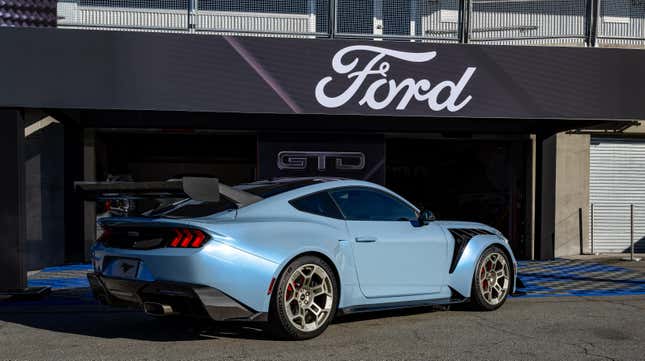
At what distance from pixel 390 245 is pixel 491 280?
150cm

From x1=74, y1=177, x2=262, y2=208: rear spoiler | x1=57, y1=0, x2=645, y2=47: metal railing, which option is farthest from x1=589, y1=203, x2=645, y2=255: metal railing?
x1=74, y1=177, x2=262, y2=208: rear spoiler

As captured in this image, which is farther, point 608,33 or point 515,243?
point 515,243

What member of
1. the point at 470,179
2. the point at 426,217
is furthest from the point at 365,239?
the point at 470,179

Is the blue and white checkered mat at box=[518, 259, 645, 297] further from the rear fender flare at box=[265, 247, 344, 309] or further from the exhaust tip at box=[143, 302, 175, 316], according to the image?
the exhaust tip at box=[143, 302, 175, 316]

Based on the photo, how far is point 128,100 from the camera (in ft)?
31.0

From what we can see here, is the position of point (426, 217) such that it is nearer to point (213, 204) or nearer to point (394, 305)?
point (394, 305)

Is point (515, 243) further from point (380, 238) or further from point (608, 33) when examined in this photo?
point (380, 238)

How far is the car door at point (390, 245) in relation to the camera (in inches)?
247

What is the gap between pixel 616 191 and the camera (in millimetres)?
14164

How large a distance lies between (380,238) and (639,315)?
294 centimetres

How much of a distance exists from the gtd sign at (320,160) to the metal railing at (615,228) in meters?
4.82

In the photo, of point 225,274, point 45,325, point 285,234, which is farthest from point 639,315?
point 45,325

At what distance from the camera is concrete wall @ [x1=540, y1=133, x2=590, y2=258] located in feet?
44.4

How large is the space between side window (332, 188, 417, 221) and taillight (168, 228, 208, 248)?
154 centimetres
